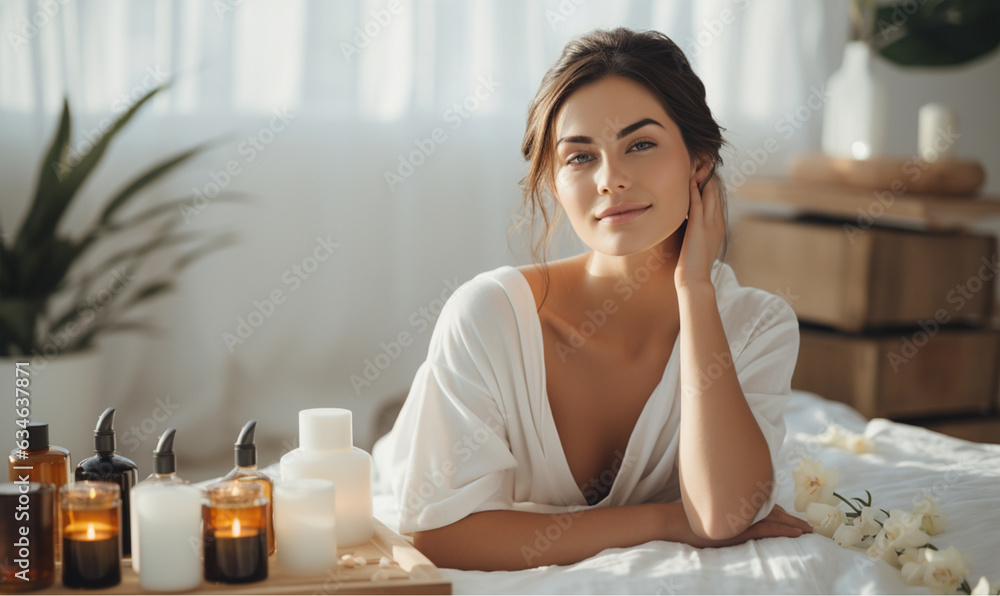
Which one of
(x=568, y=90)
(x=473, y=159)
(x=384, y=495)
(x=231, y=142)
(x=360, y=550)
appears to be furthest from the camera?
(x=473, y=159)

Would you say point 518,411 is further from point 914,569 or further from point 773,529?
point 914,569

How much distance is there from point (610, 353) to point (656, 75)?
1.26 feet

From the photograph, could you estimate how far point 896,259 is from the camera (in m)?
2.55

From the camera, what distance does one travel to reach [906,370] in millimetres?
2541

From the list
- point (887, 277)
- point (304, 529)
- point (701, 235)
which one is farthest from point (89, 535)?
point (887, 277)

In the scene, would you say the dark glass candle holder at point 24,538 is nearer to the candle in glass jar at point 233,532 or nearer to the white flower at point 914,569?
the candle in glass jar at point 233,532

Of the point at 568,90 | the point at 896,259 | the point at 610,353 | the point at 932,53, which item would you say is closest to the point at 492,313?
the point at 610,353

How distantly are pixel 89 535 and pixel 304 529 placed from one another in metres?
0.19

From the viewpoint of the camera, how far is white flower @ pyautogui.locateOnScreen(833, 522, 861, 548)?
3.54 ft

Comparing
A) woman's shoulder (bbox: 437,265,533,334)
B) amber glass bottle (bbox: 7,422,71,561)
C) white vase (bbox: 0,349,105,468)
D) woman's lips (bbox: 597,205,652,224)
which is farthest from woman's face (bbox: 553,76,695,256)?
white vase (bbox: 0,349,105,468)

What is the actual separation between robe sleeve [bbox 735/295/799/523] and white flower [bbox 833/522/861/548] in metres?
0.12

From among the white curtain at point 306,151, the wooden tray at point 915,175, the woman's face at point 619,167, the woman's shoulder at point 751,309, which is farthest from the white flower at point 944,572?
the white curtain at point 306,151

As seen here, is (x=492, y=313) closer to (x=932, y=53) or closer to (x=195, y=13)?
(x=195, y=13)

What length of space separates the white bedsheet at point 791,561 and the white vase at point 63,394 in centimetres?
120
